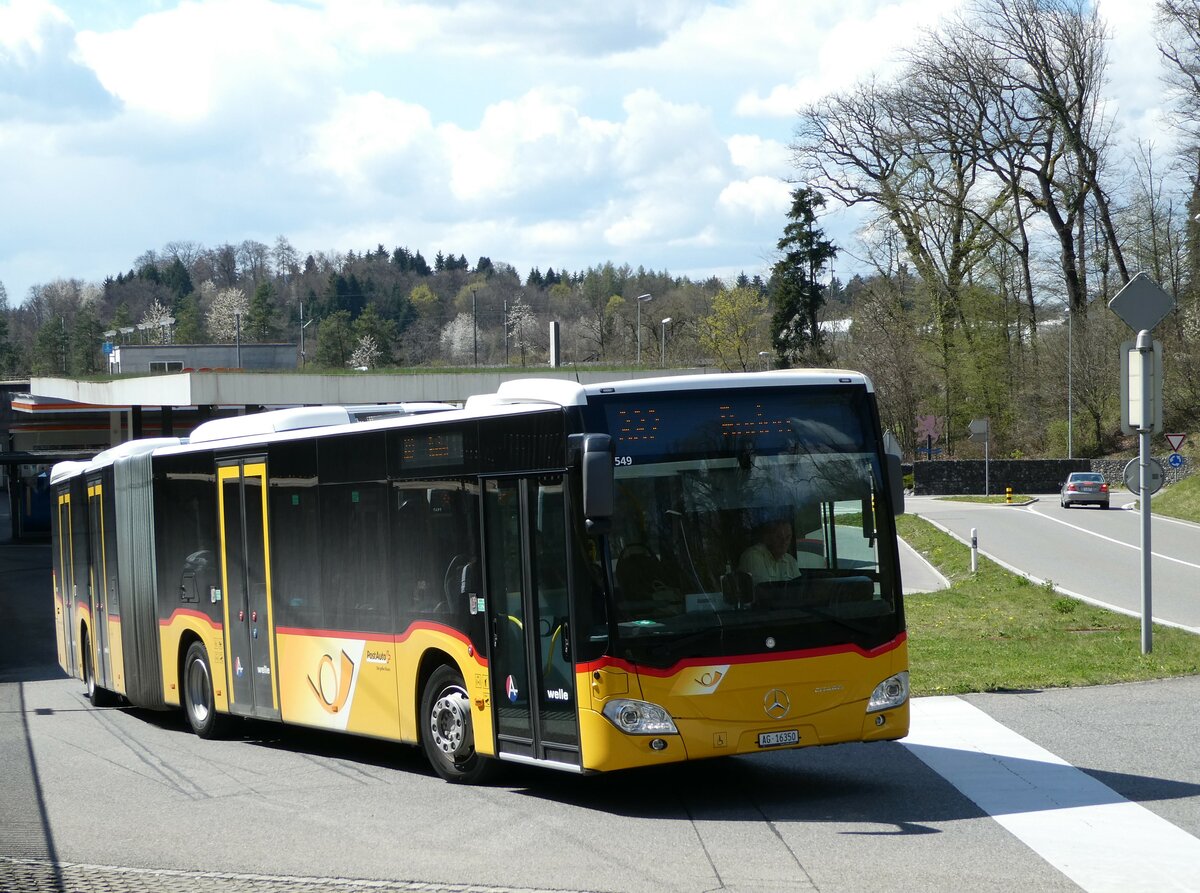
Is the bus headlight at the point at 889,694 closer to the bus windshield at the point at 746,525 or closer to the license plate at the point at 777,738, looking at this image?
the bus windshield at the point at 746,525

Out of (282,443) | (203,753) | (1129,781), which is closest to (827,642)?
(1129,781)

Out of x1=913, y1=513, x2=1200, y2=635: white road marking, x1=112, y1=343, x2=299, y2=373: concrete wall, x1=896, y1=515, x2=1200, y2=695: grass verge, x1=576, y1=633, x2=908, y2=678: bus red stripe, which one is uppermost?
x1=112, y1=343, x2=299, y2=373: concrete wall

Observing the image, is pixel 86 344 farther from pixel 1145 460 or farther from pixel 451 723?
pixel 451 723

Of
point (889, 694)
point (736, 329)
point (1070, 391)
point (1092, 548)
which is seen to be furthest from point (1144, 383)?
point (736, 329)

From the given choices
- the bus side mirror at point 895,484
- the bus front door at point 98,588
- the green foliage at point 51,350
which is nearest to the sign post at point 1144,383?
the bus side mirror at point 895,484

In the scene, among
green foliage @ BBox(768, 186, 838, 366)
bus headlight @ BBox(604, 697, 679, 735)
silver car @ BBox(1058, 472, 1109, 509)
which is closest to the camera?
bus headlight @ BBox(604, 697, 679, 735)

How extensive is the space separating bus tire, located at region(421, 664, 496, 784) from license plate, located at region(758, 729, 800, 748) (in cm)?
207

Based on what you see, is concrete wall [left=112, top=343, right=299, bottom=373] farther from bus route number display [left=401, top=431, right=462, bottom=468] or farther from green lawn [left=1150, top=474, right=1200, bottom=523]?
bus route number display [left=401, top=431, right=462, bottom=468]

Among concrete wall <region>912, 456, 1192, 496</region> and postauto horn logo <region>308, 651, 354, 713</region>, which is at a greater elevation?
postauto horn logo <region>308, 651, 354, 713</region>

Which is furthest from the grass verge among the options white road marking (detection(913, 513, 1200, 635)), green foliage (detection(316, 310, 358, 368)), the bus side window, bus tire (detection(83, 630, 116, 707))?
green foliage (detection(316, 310, 358, 368))

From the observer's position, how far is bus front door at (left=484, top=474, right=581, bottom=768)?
8938 millimetres

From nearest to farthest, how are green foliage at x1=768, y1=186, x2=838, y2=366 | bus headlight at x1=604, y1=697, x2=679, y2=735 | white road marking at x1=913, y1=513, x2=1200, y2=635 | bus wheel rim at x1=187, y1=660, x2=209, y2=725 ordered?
bus headlight at x1=604, y1=697, x2=679, y2=735, bus wheel rim at x1=187, y1=660, x2=209, y2=725, white road marking at x1=913, y1=513, x2=1200, y2=635, green foliage at x1=768, y1=186, x2=838, y2=366

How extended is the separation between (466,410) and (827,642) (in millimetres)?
3025

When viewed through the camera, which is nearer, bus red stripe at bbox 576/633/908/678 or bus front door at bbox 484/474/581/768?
bus red stripe at bbox 576/633/908/678
